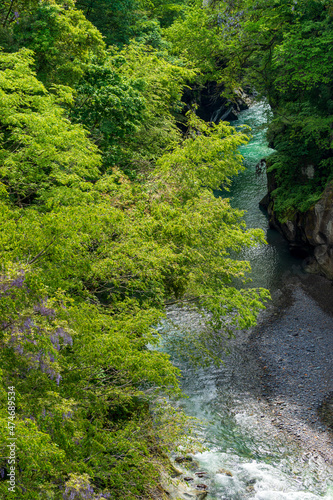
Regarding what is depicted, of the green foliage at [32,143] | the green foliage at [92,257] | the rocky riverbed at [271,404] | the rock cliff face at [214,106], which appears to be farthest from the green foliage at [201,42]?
the green foliage at [32,143]

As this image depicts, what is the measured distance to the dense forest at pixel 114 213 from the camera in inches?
217

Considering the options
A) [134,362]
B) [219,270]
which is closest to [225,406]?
[219,270]

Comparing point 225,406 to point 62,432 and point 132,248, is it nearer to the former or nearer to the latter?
point 132,248

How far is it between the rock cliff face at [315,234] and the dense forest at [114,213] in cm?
82

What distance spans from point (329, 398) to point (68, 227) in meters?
11.2

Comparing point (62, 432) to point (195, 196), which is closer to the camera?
point (62, 432)

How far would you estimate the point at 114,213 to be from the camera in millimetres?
7949

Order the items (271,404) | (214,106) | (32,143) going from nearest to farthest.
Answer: (32,143)
(271,404)
(214,106)

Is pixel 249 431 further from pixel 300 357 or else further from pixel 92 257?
pixel 92 257

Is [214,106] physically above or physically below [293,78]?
below

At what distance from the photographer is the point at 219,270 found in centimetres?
1250

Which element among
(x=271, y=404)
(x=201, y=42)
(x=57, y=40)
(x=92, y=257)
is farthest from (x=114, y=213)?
(x=201, y=42)

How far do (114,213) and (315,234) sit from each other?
1448cm

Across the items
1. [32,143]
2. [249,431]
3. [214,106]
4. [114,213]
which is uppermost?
[214,106]
